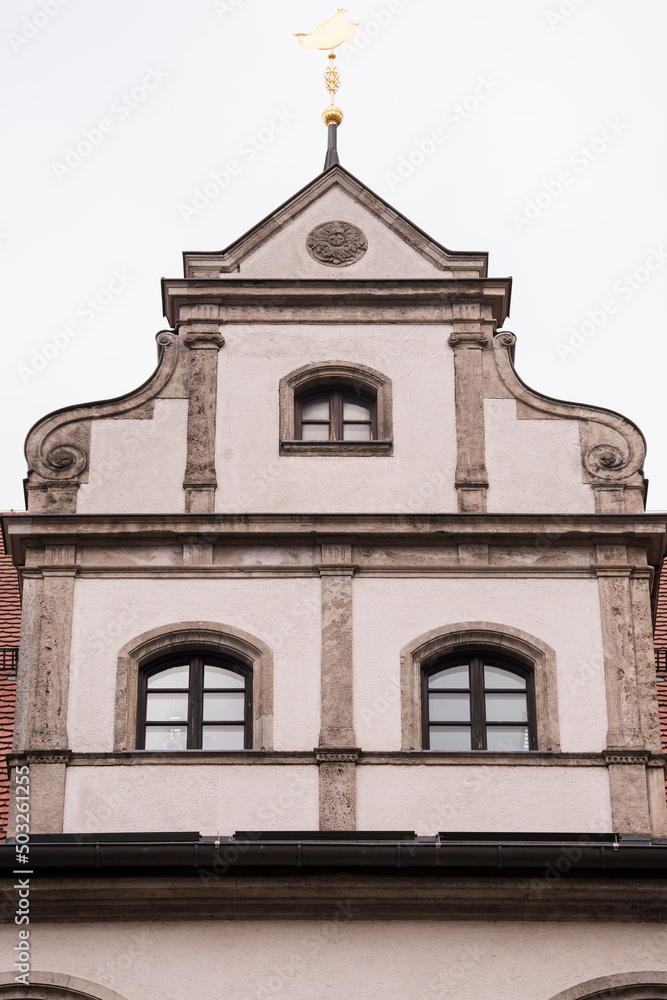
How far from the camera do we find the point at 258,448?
53.1ft

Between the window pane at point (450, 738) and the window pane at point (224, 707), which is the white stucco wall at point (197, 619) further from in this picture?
the window pane at point (450, 738)

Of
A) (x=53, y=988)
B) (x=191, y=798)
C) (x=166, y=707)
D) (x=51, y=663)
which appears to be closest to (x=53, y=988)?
(x=53, y=988)

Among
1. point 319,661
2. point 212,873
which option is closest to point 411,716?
point 319,661

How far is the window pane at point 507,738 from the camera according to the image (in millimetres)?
14906

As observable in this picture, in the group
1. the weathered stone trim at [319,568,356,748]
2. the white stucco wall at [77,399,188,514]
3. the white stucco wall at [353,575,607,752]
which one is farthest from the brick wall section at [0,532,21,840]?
the white stucco wall at [353,575,607,752]

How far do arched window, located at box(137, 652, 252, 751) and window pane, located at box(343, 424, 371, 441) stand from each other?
2.38m

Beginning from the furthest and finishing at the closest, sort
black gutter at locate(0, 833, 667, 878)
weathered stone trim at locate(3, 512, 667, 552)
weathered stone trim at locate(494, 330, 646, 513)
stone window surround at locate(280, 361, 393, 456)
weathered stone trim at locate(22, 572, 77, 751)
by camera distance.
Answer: stone window surround at locate(280, 361, 393, 456), weathered stone trim at locate(494, 330, 646, 513), weathered stone trim at locate(3, 512, 667, 552), weathered stone trim at locate(22, 572, 77, 751), black gutter at locate(0, 833, 667, 878)

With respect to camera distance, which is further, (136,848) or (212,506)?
(212,506)

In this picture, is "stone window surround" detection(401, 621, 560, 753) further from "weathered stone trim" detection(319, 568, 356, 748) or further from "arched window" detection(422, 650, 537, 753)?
"weathered stone trim" detection(319, 568, 356, 748)

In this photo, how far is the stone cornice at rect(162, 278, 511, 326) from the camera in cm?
1683

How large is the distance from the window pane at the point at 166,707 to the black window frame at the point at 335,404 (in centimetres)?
260

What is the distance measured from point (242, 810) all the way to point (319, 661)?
4.65 ft

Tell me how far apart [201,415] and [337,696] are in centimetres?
288

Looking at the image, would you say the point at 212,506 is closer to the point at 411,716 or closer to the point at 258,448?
the point at 258,448
